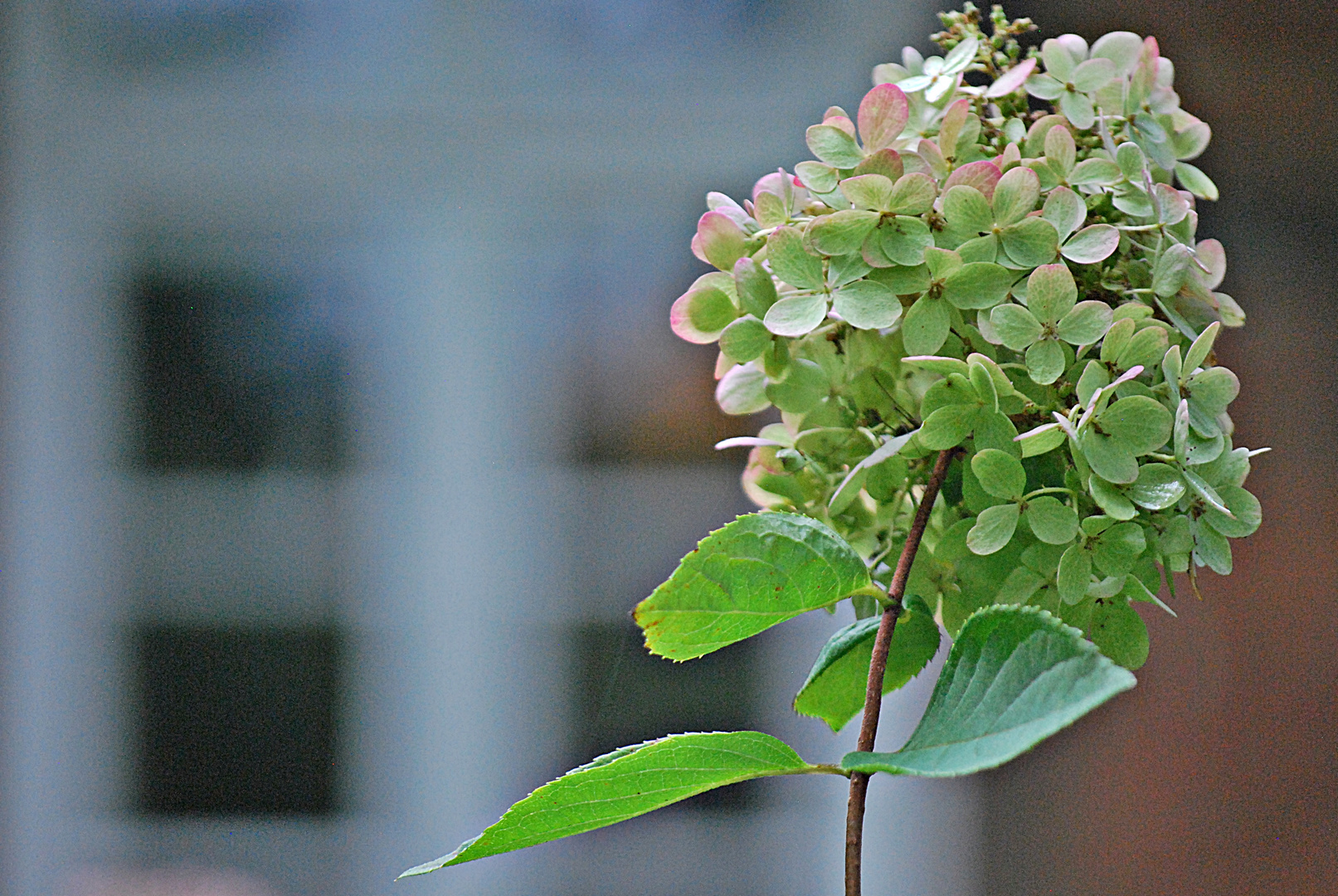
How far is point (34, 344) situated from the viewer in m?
1.74

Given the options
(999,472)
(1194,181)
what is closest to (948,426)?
(999,472)

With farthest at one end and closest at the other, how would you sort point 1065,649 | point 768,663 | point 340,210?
point 340,210 → point 768,663 → point 1065,649

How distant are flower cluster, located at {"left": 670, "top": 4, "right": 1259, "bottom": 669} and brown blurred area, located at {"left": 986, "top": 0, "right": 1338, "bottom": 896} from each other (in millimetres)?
1169

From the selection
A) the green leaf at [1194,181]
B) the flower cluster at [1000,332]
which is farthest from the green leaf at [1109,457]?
the green leaf at [1194,181]

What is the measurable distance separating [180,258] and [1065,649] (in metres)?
1.84

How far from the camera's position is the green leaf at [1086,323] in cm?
23

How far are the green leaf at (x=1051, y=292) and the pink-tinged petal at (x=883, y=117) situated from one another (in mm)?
53

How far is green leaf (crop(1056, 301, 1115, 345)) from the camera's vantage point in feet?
0.75

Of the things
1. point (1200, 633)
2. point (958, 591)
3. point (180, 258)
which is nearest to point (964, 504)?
point (958, 591)

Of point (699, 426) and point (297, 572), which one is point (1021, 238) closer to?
point (699, 426)

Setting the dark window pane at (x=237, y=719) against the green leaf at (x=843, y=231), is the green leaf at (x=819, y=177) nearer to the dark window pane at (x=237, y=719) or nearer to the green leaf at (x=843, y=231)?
the green leaf at (x=843, y=231)

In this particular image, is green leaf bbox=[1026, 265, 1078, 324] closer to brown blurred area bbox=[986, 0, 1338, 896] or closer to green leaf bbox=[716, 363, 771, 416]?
green leaf bbox=[716, 363, 771, 416]

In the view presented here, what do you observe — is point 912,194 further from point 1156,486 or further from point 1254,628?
point 1254,628

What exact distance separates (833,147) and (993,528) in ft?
0.32
